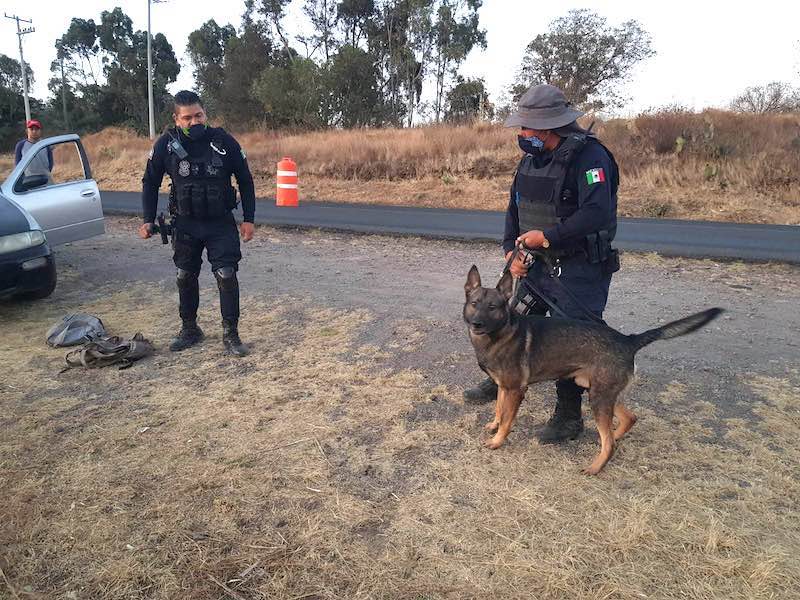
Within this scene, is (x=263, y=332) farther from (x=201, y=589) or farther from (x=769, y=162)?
(x=769, y=162)

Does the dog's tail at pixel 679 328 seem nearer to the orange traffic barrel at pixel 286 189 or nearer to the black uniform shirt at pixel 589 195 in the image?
the black uniform shirt at pixel 589 195

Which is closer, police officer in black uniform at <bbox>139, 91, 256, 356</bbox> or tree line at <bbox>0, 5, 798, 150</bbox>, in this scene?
police officer in black uniform at <bbox>139, 91, 256, 356</bbox>

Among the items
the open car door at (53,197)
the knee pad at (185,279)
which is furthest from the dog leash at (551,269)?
the open car door at (53,197)

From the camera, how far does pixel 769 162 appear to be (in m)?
14.9

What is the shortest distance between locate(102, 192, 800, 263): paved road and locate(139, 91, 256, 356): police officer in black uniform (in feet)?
18.8

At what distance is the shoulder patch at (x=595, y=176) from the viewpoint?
299cm

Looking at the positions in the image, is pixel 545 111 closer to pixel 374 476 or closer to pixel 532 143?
pixel 532 143

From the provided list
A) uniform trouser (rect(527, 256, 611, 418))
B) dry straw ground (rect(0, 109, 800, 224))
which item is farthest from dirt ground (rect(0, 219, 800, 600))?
dry straw ground (rect(0, 109, 800, 224))

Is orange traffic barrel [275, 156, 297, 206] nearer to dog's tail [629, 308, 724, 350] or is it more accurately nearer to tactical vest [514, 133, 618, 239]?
tactical vest [514, 133, 618, 239]

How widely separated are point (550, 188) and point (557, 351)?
0.89 meters

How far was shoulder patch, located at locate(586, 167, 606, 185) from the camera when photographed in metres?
2.99

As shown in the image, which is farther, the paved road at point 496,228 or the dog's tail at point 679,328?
the paved road at point 496,228

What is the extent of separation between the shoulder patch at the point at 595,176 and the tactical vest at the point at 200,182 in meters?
2.81

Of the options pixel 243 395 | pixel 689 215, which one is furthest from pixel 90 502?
pixel 689 215
